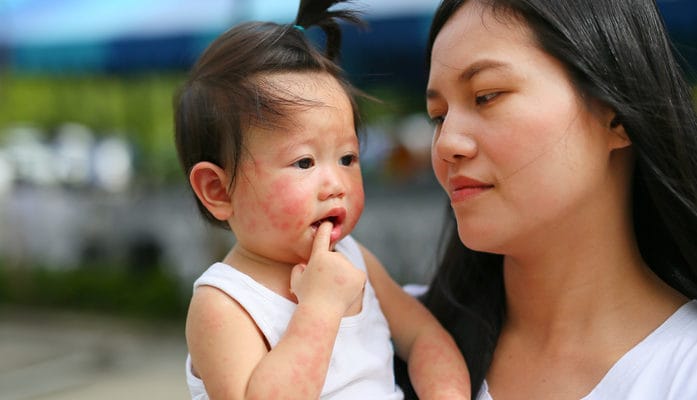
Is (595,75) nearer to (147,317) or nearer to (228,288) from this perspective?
(228,288)

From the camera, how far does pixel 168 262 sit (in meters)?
8.65

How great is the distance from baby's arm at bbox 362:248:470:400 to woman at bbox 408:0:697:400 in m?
0.07

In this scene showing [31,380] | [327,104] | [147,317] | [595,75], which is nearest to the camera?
[595,75]

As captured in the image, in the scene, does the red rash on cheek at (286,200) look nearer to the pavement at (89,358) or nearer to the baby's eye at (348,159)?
the baby's eye at (348,159)

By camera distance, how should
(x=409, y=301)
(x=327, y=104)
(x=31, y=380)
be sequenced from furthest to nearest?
(x=31, y=380), (x=409, y=301), (x=327, y=104)

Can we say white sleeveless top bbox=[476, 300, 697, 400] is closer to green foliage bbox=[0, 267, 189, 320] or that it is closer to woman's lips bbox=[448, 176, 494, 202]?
woman's lips bbox=[448, 176, 494, 202]

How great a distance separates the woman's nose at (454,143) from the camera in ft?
5.23

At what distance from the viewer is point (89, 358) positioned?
6820 millimetres

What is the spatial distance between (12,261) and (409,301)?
8.15 meters

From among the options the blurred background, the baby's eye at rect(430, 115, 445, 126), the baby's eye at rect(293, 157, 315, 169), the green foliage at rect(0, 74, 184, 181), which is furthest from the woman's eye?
the green foliage at rect(0, 74, 184, 181)

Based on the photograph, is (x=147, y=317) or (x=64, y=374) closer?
(x=64, y=374)

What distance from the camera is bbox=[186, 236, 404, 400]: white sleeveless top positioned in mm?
1604

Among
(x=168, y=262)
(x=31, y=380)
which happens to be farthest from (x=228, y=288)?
(x=168, y=262)

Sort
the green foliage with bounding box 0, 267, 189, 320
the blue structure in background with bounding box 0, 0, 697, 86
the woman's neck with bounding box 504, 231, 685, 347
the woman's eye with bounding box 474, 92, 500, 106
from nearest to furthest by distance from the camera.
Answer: the woman's eye with bounding box 474, 92, 500, 106, the woman's neck with bounding box 504, 231, 685, 347, the blue structure in background with bounding box 0, 0, 697, 86, the green foliage with bounding box 0, 267, 189, 320
